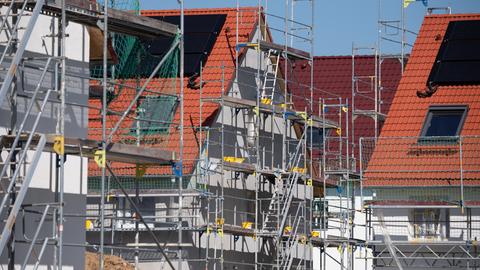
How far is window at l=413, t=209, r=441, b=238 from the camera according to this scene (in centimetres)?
3588

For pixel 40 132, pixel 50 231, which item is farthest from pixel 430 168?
pixel 40 132

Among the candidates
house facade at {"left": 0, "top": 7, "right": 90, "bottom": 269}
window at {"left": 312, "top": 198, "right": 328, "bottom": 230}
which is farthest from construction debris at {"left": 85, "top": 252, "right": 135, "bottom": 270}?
window at {"left": 312, "top": 198, "right": 328, "bottom": 230}

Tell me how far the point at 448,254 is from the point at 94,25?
14210mm

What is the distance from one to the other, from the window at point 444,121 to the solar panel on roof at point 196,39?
5.74m

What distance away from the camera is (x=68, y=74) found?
2281cm

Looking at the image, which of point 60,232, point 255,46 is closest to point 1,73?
point 60,232

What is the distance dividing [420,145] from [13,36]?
17.5 meters

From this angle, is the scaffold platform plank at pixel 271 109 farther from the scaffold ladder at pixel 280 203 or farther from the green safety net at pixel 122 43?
the green safety net at pixel 122 43

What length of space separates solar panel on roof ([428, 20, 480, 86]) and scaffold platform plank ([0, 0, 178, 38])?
1436 centimetres

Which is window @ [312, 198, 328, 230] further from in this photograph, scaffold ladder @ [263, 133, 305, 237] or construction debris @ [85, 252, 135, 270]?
construction debris @ [85, 252, 135, 270]

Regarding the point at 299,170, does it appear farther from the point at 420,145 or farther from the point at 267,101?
the point at 420,145

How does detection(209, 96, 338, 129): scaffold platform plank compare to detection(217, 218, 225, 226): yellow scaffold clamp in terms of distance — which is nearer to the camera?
detection(217, 218, 225, 226): yellow scaffold clamp

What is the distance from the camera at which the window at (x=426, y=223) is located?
1412 inches

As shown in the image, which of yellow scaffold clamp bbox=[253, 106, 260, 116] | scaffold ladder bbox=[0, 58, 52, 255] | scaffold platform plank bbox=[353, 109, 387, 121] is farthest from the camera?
scaffold platform plank bbox=[353, 109, 387, 121]
